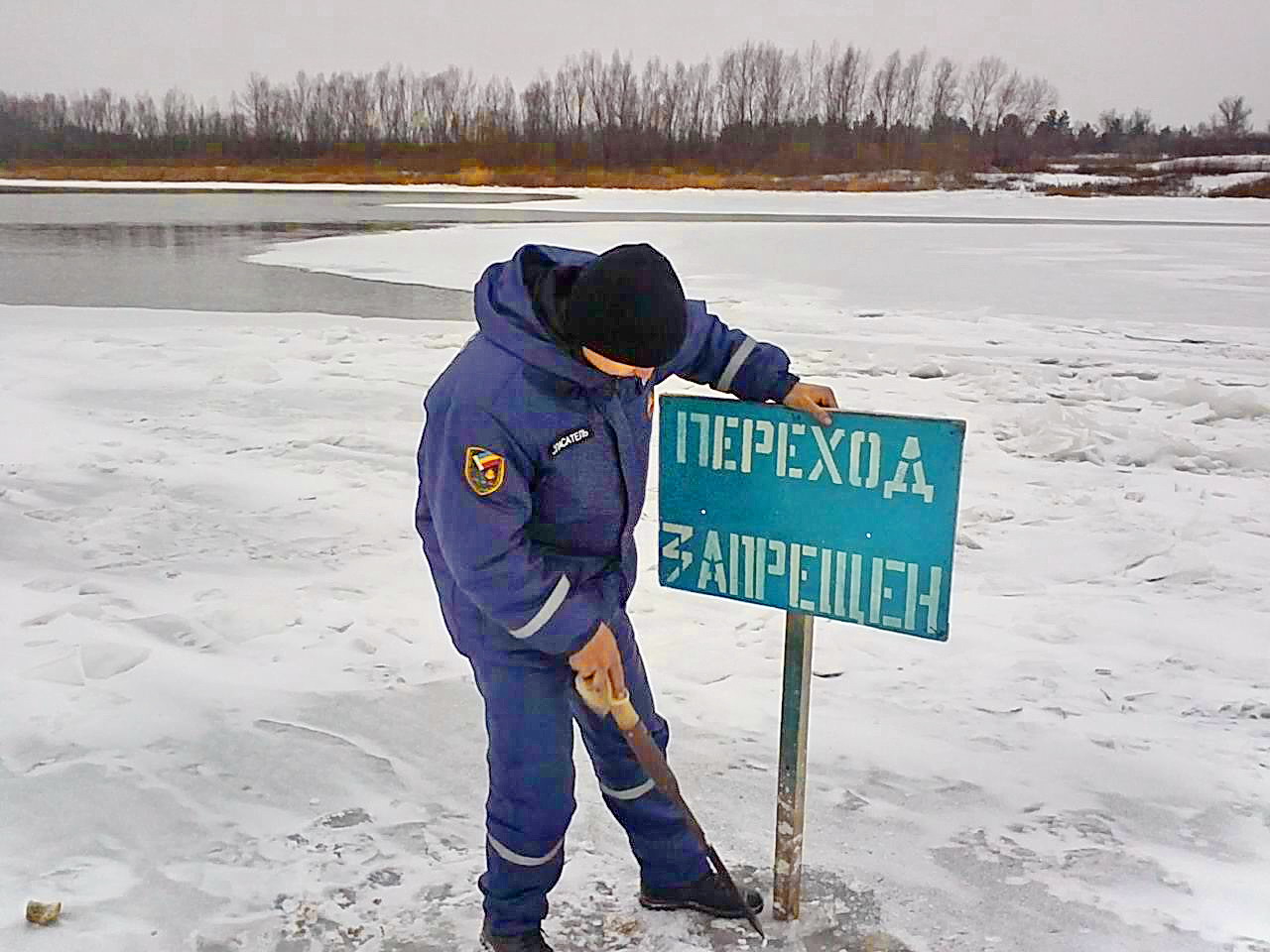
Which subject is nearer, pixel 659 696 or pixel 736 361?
pixel 736 361

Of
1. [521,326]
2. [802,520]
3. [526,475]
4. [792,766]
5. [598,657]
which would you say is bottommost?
[792,766]

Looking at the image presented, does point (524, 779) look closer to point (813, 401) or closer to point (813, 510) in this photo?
point (813, 510)

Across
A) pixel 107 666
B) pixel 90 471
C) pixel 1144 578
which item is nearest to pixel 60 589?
pixel 107 666

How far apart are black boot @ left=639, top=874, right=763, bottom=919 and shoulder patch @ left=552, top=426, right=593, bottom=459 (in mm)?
1056

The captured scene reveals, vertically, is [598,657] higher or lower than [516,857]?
higher

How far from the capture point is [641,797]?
2.40m

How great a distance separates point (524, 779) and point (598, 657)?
0.32 metres

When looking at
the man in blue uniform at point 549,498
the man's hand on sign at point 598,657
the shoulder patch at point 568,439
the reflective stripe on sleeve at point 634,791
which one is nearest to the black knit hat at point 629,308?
the man in blue uniform at point 549,498

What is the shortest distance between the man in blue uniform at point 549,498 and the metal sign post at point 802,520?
9 centimetres

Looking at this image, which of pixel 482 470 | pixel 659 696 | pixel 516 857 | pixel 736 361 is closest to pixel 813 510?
pixel 736 361

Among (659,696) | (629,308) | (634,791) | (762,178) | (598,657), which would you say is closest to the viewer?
(629,308)

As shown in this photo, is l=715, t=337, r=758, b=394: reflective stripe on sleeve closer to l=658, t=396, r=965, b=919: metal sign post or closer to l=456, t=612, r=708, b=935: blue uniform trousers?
l=658, t=396, r=965, b=919: metal sign post

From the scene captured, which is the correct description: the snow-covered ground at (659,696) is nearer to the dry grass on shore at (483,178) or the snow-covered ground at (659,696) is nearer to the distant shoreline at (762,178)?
the distant shoreline at (762,178)

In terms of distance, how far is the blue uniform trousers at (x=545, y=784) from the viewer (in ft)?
6.91
